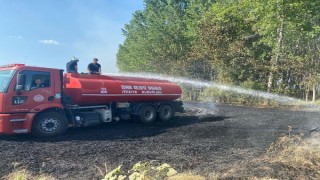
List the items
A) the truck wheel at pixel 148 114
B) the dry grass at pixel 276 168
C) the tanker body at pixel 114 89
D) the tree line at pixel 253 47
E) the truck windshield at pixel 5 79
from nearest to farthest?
the dry grass at pixel 276 168
the truck windshield at pixel 5 79
the tanker body at pixel 114 89
the truck wheel at pixel 148 114
the tree line at pixel 253 47

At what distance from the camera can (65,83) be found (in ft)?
39.7

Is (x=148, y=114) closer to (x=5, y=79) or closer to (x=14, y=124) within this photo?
(x=14, y=124)

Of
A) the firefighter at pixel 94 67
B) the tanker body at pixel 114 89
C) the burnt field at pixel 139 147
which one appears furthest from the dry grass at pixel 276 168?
the firefighter at pixel 94 67

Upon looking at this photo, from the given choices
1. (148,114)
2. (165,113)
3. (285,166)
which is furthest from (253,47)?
(285,166)

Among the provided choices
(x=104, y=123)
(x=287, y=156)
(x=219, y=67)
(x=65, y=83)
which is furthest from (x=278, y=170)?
(x=219, y=67)

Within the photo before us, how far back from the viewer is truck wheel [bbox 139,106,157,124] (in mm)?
14625

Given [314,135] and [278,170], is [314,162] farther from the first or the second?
[314,135]

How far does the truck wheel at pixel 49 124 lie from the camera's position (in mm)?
10859

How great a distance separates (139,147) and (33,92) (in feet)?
12.4

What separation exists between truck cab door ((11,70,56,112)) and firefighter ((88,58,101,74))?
2.43 metres

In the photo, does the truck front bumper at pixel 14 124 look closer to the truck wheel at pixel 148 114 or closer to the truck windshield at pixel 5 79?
the truck windshield at pixel 5 79

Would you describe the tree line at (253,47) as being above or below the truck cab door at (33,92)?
above

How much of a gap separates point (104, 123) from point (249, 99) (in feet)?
46.1

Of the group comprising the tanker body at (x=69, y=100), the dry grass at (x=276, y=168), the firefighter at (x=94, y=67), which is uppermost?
the firefighter at (x=94, y=67)
